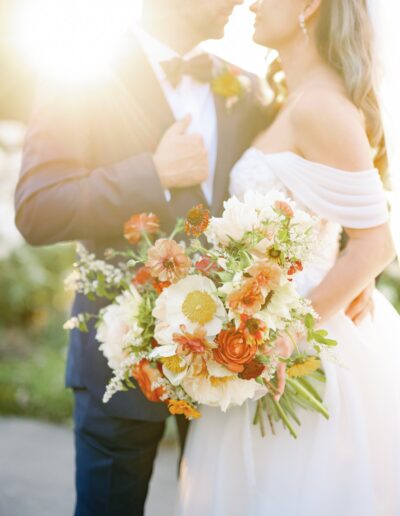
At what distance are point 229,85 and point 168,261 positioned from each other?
1.09 meters

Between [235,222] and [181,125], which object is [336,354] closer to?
[235,222]

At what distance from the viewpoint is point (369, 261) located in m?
1.97

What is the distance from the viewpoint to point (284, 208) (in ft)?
5.26

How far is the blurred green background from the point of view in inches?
213

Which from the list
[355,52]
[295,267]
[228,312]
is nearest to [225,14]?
[355,52]

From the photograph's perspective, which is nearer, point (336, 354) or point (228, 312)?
point (228, 312)

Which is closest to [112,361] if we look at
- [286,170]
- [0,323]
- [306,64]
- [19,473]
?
[286,170]

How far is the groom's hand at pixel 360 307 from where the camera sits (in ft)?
7.00

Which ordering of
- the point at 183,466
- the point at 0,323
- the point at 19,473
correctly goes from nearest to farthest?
1. the point at 183,466
2. the point at 19,473
3. the point at 0,323

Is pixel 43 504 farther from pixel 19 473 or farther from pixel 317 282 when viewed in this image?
pixel 317 282

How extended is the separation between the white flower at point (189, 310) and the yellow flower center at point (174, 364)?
0.04 m

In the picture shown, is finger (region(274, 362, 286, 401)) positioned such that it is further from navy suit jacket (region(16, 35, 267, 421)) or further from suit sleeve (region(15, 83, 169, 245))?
suit sleeve (region(15, 83, 169, 245))

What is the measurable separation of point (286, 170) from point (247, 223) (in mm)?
551

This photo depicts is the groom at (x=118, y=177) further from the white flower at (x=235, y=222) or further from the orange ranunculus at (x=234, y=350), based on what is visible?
the orange ranunculus at (x=234, y=350)
